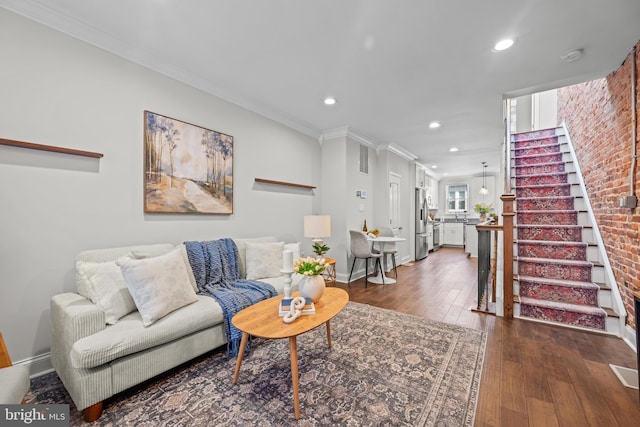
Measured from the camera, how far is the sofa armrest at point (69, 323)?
156cm

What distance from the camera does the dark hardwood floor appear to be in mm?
1562

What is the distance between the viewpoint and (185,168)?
2.77 metres

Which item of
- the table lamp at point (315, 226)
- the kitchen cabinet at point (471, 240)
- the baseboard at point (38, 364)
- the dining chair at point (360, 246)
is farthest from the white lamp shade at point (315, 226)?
the kitchen cabinet at point (471, 240)

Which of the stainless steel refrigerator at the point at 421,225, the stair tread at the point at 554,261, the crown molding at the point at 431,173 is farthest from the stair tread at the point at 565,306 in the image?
the crown molding at the point at 431,173

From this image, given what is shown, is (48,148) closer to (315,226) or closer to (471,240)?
(315,226)

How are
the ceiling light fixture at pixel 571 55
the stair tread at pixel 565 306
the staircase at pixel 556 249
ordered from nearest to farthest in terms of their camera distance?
the ceiling light fixture at pixel 571 55
the stair tread at pixel 565 306
the staircase at pixel 556 249

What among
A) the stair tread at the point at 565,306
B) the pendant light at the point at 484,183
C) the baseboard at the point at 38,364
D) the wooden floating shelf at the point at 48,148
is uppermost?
the pendant light at the point at 484,183

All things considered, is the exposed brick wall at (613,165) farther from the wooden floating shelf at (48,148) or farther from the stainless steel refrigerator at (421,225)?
the wooden floating shelf at (48,148)

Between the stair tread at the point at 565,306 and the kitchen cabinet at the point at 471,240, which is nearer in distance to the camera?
the stair tread at the point at 565,306

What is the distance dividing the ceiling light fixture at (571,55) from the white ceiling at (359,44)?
0.26 feet

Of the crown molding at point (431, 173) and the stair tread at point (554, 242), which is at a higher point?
the crown molding at point (431, 173)

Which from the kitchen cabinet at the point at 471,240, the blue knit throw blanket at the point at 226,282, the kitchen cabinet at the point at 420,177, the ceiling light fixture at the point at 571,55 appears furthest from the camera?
the kitchen cabinet at the point at 471,240

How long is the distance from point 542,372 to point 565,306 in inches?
51.5

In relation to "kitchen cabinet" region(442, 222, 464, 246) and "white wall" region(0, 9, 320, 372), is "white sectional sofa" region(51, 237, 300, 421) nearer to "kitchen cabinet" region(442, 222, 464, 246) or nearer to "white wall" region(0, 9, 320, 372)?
"white wall" region(0, 9, 320, 372)
